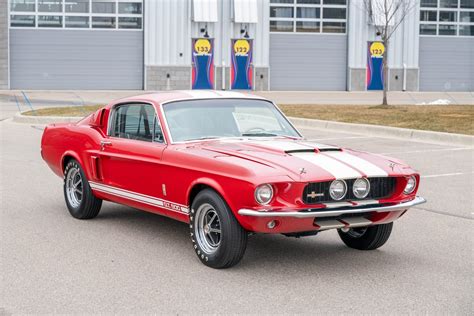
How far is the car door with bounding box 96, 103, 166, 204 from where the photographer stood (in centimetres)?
722

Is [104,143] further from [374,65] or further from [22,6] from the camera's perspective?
[374,65]

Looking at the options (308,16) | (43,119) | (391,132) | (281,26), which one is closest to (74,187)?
(391,132)

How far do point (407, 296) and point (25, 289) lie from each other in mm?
2700

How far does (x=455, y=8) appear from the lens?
4534 centimetres

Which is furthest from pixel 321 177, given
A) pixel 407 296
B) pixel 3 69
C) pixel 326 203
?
pixel 3 69

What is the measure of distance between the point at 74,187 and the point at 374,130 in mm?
12259

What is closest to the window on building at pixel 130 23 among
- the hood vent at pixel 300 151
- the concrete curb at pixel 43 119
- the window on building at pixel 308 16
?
the window on building at pixel 308 16

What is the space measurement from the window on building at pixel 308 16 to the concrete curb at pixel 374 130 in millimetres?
20983

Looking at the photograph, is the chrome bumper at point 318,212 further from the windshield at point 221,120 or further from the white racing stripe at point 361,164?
the windshield at point 221,120

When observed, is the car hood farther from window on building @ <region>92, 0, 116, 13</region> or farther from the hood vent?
window on building @ <region>92, 0, 116, 13</region>

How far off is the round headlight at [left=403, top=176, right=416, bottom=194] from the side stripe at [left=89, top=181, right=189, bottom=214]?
1.82 m

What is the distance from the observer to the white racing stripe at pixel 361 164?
6.31m

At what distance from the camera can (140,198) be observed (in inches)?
291

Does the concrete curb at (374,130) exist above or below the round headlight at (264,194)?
below
